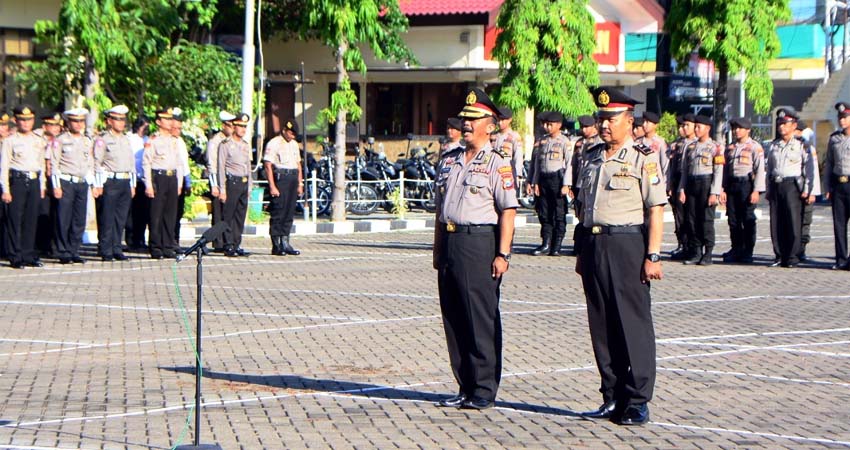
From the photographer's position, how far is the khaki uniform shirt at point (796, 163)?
1862 cm

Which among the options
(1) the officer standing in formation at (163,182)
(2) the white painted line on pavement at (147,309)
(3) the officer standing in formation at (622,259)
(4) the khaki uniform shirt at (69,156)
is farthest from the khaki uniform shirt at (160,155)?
(3) the officer standing in formation at (622,259)

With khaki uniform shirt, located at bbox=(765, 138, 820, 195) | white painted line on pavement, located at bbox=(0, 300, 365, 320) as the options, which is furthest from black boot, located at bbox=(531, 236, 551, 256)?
white painted line on pavement, located at bbox=(0, 300, 365, 320)

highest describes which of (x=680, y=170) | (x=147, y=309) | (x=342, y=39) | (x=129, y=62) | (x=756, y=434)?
(x=342, y=39)

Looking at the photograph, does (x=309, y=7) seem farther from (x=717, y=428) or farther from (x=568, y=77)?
(x=717, y=428)

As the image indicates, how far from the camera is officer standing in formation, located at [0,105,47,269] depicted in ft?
59.1

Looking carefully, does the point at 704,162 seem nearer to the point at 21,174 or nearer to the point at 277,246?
the point at 277,246

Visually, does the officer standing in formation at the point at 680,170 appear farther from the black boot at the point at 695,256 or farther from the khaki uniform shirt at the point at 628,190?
the khaki uniform shirt at the point at 628,190

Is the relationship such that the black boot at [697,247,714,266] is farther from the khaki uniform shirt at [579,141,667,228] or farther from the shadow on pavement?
the khaki uniform shirt at [579,141,667,228]

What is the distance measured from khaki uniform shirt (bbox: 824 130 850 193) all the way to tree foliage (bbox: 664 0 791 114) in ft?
38.1

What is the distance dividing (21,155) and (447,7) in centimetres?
1808

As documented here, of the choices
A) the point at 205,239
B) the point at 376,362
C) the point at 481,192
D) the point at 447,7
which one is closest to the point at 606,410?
the point at 481,192

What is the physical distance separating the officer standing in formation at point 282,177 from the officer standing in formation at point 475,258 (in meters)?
10.9

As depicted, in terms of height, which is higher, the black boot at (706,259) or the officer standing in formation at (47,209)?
the officer standing in formation at (47,209)

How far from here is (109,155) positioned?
62.7 ft
